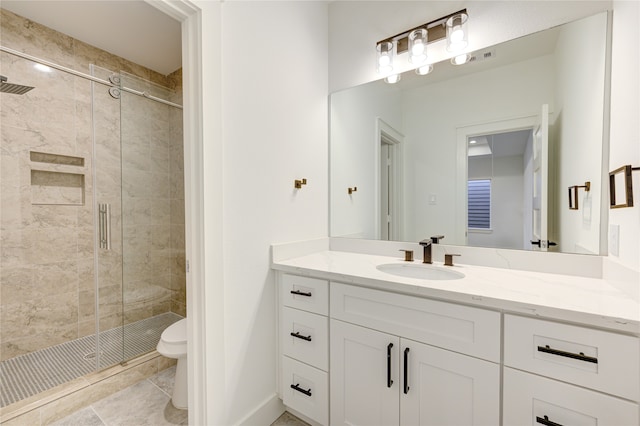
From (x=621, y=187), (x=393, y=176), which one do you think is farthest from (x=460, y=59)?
(x=621, y=187)

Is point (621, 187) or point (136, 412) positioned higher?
point (621, 187)

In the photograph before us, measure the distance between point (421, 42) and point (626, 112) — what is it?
3.37 feet

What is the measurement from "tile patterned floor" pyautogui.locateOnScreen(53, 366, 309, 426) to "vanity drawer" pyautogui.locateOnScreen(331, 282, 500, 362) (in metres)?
0.83

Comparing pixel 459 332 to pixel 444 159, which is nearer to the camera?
pixel 459 332

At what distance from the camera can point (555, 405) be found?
849mm

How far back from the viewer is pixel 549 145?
134 centimetres

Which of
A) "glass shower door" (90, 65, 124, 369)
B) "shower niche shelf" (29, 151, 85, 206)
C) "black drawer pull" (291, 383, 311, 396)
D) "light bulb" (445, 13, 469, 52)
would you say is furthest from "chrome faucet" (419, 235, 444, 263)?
"shower niche shelf" (29, 151, 85, 206)

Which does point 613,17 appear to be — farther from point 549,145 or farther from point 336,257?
point 336,257

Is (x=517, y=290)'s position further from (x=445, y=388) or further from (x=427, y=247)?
(x=427, y=247)

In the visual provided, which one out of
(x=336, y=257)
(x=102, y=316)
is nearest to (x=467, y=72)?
(x=336, y=257)

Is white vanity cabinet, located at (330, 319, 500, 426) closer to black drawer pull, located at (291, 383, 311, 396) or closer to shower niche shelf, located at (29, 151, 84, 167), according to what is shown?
black drawer pull, located at (291, 383, 311, 396)

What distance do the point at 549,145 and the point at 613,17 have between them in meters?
0.54

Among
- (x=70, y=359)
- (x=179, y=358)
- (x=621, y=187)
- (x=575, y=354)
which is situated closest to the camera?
(x=575, y=354)

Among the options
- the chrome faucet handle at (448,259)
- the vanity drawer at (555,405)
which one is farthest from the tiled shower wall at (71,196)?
the vanity drawer at (555,405)
